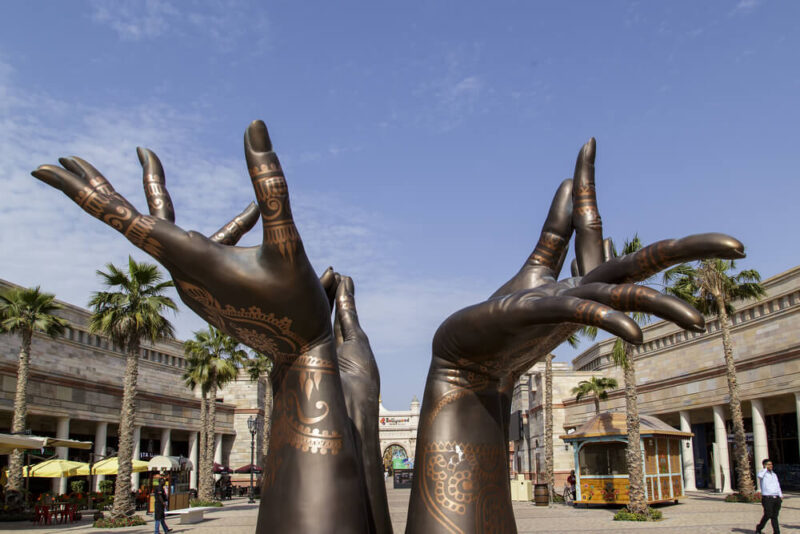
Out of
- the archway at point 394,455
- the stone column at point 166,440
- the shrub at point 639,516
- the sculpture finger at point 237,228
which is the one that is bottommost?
the archway at point 394,455

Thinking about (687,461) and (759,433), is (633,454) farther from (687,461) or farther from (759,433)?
(687,461)

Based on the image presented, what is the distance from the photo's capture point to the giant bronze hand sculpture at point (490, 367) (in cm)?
379

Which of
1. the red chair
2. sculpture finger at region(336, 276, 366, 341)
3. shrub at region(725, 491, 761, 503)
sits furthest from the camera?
shrub at region(725, 491, 761, 503)

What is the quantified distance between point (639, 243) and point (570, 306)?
20.4 meters

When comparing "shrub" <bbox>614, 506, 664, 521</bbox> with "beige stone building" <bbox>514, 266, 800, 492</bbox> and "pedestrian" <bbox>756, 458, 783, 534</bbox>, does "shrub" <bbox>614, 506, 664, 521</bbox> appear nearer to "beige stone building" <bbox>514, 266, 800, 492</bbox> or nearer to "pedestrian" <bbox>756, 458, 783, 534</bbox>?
"pedestrian" <bbox>756, 458, 783, 534</bbox>

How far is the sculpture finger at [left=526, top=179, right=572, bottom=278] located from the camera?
471 centimetres

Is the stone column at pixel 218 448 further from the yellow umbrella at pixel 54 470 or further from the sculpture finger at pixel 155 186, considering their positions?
the sculpture finger at pixel 155 186

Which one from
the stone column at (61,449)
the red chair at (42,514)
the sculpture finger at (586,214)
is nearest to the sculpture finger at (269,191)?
the sculpture finger at (586,214)

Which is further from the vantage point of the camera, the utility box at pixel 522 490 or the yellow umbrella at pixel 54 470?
the utility box at pixel 522 490

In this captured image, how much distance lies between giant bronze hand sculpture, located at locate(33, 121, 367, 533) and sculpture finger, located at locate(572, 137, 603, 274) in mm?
1755

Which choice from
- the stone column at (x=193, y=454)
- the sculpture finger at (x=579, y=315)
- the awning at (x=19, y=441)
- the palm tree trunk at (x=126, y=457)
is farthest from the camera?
the stone column at (x=193, y=454)

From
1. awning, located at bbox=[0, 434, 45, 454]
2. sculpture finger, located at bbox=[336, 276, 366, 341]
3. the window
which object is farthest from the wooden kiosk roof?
sculpture finger, located at bbox=[336, 276, 366, 341]

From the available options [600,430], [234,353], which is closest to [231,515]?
[234,353]

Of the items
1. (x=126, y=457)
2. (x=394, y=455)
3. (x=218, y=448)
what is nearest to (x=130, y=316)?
(x=126, y=457)
